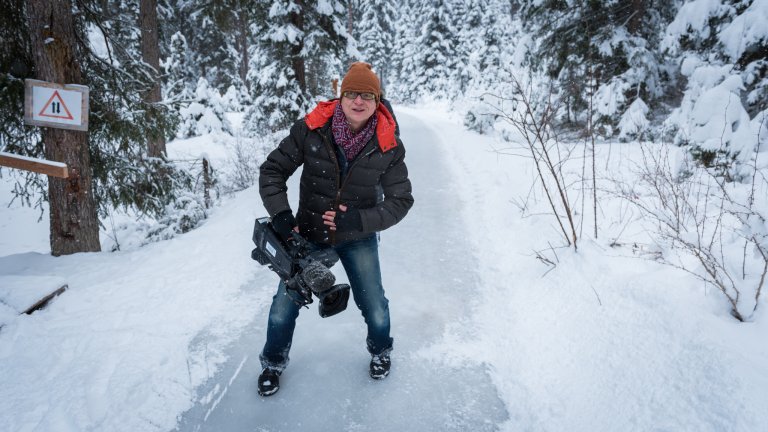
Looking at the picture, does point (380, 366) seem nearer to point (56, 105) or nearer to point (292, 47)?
point (56, 105)

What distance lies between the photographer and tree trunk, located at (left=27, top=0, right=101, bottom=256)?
3.85 m

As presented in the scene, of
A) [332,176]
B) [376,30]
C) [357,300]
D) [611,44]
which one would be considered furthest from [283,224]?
[376,30]

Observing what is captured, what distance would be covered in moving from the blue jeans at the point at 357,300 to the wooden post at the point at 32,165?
240 centimetres

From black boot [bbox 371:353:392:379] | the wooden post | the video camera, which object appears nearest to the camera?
the video camera

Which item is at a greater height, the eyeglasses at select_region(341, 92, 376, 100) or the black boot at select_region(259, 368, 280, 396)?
the eyeglasses at select_region(341, 92, 376, 100)

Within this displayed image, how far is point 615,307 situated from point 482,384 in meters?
1.25

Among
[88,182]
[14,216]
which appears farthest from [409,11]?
[88,182]

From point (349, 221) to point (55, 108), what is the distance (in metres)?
3.91

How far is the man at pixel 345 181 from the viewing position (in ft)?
7.17

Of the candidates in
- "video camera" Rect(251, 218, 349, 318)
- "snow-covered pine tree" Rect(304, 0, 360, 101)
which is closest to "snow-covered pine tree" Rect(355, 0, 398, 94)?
"snow-covered pine tree" Rect(304, 0, 360, 101)

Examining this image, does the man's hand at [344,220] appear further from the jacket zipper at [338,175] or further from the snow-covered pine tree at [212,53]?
the snow-covered pine tree at [212,53]

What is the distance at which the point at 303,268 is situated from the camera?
6.41ft

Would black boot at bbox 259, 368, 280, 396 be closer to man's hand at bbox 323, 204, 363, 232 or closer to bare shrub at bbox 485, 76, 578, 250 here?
man's hand at bbox 323, 204, 363, 232

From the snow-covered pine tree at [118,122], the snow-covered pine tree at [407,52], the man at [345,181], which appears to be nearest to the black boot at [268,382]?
the man at [345,181]
